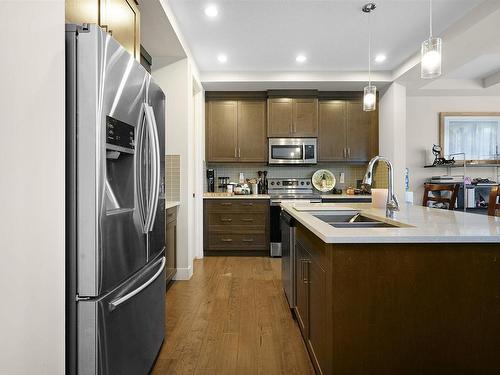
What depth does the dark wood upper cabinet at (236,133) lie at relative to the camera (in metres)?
5.01

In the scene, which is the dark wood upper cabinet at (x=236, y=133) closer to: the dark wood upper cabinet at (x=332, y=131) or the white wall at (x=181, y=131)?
the dark wood upper cabinet at (x=332, y=131)

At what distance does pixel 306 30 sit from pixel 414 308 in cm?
295

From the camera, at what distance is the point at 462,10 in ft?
9.73

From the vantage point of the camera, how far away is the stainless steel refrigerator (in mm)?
1204

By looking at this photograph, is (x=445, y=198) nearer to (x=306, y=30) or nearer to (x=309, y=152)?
(x=306, y=30)

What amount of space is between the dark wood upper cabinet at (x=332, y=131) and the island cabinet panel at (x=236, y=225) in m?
1.31

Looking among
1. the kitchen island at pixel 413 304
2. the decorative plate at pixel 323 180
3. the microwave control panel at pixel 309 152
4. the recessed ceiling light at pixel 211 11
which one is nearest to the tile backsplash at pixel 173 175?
the recessed ceiling light at pixel 211 11

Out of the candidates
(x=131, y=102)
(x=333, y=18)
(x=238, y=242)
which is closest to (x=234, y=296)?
Answer: (x=238, y=242)

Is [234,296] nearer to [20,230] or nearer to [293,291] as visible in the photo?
[293,291]

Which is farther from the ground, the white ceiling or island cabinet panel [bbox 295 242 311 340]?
the white ceiling

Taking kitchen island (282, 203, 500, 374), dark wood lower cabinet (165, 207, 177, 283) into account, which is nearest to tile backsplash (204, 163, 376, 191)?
dark wood lower cabinet (165, 207, 177, 283)

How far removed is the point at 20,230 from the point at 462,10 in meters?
3.69

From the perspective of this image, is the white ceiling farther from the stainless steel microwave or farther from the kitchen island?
the kitchen island

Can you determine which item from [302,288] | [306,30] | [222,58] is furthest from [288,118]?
[302,288]
